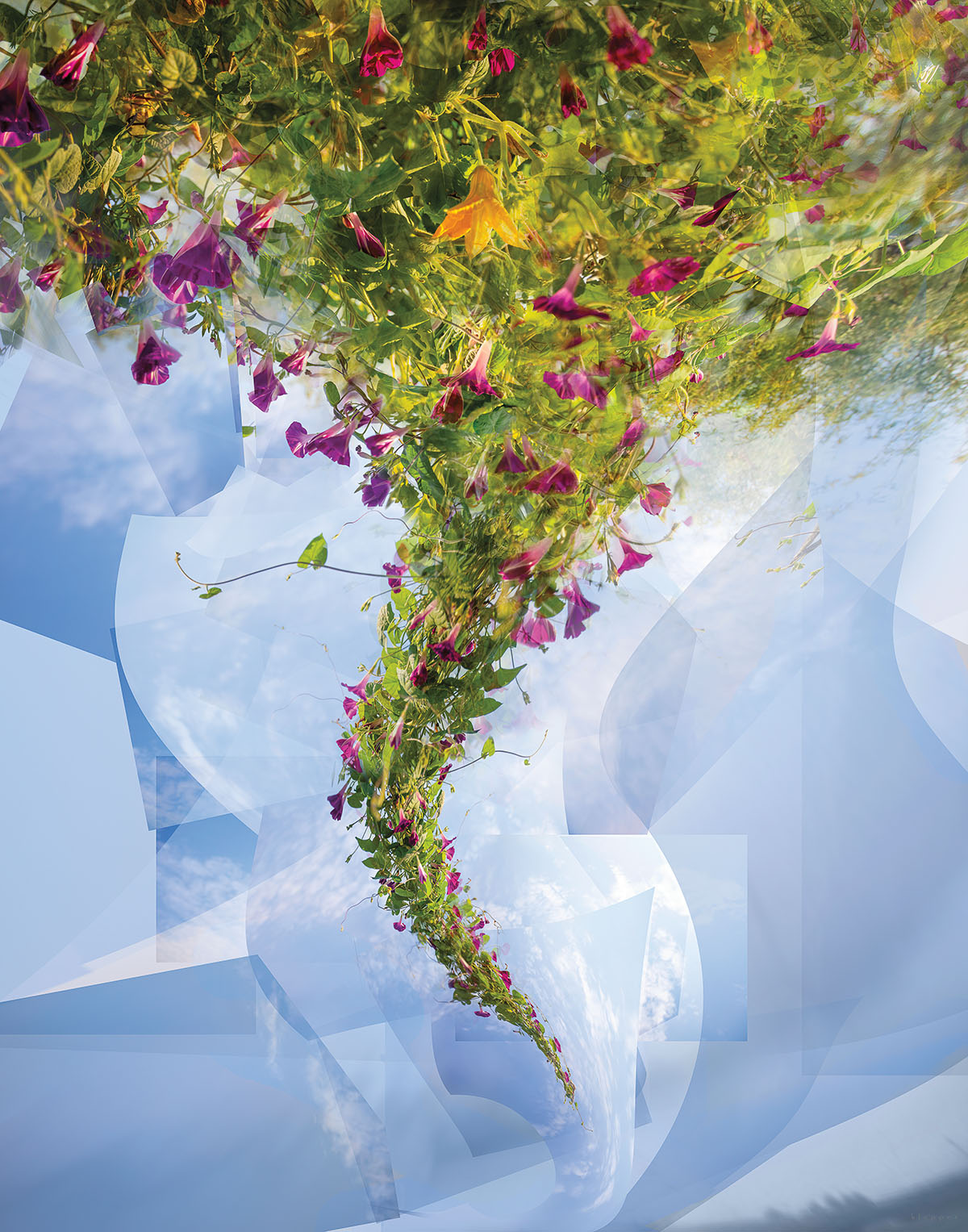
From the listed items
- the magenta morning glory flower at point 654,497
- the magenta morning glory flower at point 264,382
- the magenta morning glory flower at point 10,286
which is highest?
the magenta morning glory flower at point 10,286

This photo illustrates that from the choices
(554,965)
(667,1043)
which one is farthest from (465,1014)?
(667,1043)

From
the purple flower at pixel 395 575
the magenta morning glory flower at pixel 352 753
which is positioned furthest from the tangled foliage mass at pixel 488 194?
the magenta morning glory flower at pixel 352 753

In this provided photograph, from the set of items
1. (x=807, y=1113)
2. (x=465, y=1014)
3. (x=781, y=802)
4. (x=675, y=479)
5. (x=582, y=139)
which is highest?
(x=675, y=479)

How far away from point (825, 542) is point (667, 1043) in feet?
3.17

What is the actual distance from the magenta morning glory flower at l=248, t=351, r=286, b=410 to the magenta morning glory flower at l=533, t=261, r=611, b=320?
0.27 metres

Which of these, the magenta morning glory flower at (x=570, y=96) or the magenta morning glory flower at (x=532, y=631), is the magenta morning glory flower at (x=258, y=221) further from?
the magenta morning glory flower at (x=532, y=631)

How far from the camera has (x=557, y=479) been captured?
0.48m

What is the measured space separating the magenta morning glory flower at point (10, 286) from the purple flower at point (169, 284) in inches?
4.4

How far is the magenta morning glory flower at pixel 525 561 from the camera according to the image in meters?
0.56

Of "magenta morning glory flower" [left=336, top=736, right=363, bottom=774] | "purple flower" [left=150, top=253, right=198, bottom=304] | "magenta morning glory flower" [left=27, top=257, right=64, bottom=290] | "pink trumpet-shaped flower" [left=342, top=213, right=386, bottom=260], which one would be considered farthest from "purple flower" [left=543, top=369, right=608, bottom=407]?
"magenta morning glory flower" [left=336, top=736, right=363, bottom=774]

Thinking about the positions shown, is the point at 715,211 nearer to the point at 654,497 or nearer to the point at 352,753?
the point at 654,497

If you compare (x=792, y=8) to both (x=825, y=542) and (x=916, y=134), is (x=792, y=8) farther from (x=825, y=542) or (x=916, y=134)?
(x=825, y=542)

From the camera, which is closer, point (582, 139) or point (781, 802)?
point (582, 139)

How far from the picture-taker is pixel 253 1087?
1.17 m
